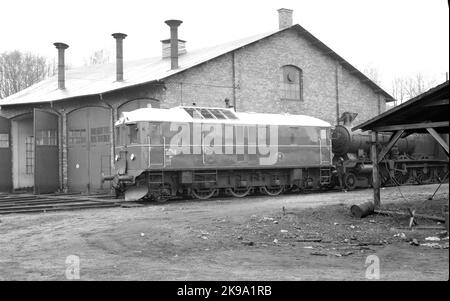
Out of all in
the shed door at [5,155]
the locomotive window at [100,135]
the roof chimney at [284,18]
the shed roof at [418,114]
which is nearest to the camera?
the shed roof at [418,114]

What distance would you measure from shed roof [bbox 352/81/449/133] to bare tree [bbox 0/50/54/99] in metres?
48.9

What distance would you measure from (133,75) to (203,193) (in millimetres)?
10540

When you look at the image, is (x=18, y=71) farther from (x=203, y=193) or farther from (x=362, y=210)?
(x=362, y=210)

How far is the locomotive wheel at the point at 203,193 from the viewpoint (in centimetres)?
2175

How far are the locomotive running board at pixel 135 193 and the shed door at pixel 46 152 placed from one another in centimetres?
888

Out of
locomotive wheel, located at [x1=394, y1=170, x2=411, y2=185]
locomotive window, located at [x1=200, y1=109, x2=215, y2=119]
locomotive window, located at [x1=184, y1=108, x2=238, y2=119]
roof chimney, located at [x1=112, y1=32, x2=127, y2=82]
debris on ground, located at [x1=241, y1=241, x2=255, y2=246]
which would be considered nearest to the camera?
debris on ground, located at [x1=241, y1=241, x2=255, y2=246]

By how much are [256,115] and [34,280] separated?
16371mm

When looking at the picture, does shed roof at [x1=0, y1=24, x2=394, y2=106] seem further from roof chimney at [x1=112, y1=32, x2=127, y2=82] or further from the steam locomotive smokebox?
the steam locomotive smokebox

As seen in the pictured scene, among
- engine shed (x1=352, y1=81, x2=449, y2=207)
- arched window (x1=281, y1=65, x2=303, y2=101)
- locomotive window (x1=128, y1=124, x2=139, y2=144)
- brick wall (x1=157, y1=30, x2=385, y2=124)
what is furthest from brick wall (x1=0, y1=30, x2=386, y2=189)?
engine shed (x1=352, y1=81, x2=449, y2=207)

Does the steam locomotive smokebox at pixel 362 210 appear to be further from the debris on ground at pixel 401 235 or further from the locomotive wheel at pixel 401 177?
the locomotive wheel at pixel 401 177

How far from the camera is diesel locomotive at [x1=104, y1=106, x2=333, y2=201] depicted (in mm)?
20391

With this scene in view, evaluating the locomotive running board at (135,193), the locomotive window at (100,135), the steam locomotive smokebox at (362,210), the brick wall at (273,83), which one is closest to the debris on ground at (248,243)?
the steam locomotive smokebox at (362,210)

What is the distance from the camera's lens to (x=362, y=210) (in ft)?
45.5
